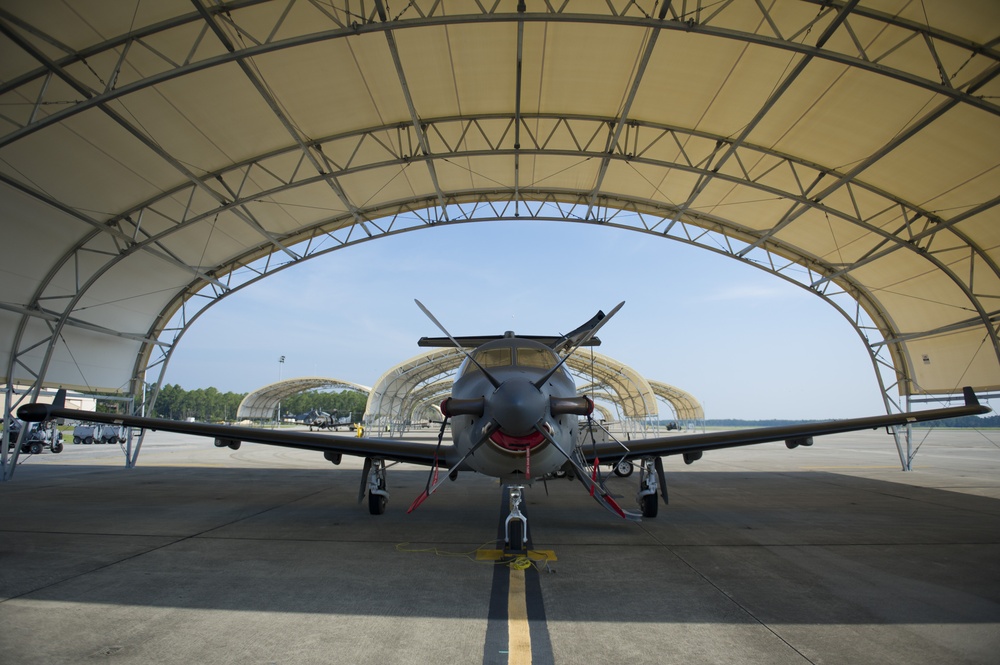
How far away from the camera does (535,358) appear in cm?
798

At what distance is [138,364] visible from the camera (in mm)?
19797

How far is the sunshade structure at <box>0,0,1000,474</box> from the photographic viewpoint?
9.41 metres

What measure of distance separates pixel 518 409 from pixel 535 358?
7.08 ft

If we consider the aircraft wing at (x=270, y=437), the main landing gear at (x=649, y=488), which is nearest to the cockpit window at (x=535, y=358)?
the aircraft wing at (x=270, y=437)

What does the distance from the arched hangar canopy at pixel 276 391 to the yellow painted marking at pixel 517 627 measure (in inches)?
1802

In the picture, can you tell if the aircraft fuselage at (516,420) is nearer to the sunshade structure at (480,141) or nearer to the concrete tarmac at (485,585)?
the concrete tarmac at (485,585)

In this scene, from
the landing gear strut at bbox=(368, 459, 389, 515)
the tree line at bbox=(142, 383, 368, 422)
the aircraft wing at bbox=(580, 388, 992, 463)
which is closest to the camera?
the aircraft wing at bbox=(580, 388, 992, 463)

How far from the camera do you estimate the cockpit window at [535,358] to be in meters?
7.82

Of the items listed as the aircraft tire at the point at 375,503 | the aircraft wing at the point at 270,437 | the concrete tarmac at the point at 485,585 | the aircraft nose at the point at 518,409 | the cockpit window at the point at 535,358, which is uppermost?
the cockpit window at the point at 535,358

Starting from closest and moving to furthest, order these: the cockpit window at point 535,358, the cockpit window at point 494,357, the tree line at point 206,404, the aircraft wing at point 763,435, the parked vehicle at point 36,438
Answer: the cockpit window at point 535,358
the cockpit window at point 494,357
the aircraft wing at point 763,435
the parked vehicle at point 36,438
the tree line at point 206,404

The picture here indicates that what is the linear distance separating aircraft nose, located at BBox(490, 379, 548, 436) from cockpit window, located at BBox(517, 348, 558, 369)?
155 cm

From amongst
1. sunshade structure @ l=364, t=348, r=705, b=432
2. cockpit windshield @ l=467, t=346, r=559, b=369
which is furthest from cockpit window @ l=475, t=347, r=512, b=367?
sunshade structure @ l=364, t=348, r=705, b=432

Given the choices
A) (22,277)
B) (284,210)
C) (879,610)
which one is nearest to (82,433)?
(22,277)

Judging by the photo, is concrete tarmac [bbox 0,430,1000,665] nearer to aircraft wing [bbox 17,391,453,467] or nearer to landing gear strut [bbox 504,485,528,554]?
landing gear strut [bbox 504,485,528,554]
